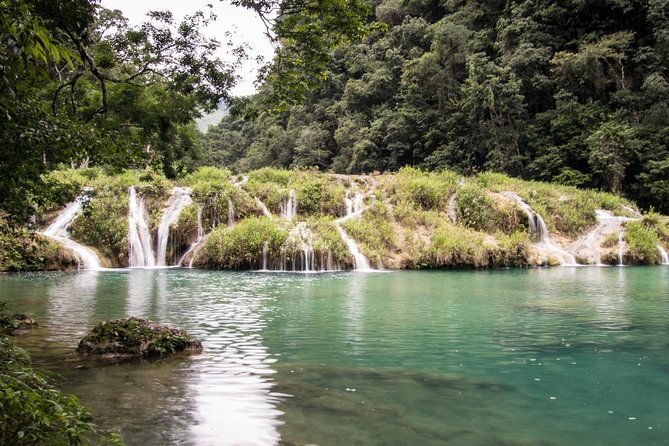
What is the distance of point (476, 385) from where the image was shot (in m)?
5.64

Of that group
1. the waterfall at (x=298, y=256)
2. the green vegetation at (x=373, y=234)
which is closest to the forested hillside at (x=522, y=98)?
the green vegetation at (x=373, y=234)

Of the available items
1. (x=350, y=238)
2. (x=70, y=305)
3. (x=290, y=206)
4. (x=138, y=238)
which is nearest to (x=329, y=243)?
(x=350, y=238)

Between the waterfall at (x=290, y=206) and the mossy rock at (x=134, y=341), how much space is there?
18.5m

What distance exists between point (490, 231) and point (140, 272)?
621 inches

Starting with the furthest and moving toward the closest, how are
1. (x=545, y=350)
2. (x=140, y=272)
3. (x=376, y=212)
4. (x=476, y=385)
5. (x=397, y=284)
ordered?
(x=376, y=212), (x=140, y=272), (x=397, y=284), (x=545, y=350), (x=476, y=385)

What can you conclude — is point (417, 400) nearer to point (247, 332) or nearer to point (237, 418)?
point (237, 418)

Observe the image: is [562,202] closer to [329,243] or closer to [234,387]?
[329,243]

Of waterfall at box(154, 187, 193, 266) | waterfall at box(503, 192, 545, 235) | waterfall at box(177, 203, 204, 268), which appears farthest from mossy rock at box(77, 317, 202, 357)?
waterfall at box(503, 192, 545, 235)

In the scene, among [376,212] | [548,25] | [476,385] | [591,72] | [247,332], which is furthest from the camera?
[548,25]

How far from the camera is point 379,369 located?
626 cm

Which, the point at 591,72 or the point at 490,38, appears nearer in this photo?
the point at 591,72

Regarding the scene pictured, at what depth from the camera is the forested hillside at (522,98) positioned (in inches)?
1321

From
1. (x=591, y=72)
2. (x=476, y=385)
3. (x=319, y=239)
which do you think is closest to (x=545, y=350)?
(x=476, y=385)

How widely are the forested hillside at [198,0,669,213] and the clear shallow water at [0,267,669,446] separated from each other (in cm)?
2046
